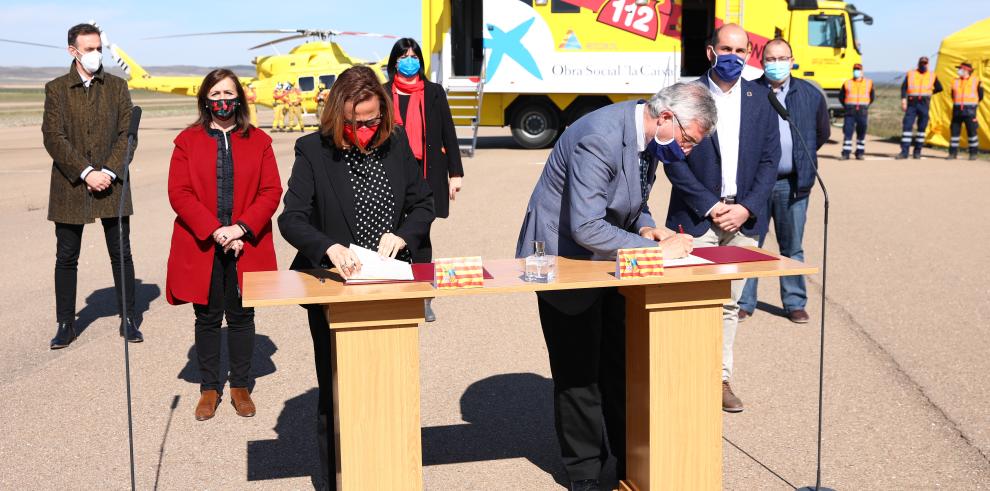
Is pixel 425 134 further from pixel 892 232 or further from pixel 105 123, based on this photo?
pixel 892 232

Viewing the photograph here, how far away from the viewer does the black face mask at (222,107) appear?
16.0 feet

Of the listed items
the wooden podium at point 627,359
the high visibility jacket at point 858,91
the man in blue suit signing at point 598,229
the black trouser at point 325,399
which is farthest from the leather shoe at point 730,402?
the high visibility jacket at point 858,91

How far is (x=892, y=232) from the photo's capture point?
Answer: 34.7ft

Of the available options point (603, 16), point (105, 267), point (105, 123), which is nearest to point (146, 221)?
point (105, 267)

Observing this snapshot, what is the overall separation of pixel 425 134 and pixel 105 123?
1.94 meters

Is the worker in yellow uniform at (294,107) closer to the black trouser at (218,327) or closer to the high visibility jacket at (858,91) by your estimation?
the high visibility jacket at (858,91)

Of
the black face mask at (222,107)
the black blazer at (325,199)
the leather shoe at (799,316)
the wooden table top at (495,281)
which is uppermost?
the black face mask at (222,107)

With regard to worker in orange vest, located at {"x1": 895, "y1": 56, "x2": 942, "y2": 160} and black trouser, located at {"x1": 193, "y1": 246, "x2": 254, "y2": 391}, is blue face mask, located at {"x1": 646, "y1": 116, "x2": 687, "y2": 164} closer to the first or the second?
black trouser, located at {"x1": 193, "y1": 246, "x2": 254, "y2": 391}

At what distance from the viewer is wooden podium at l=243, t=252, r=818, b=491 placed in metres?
3.52

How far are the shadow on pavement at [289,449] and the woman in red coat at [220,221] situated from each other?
22cm

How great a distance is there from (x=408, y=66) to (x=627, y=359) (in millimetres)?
2742

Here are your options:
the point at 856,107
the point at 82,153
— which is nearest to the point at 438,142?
the point at 82,153

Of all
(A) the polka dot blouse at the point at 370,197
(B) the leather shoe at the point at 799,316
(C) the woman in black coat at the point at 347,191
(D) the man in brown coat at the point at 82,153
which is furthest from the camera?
(B) the leather shoe at the point at 799,316

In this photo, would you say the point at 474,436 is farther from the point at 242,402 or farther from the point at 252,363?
the point at 252,363
